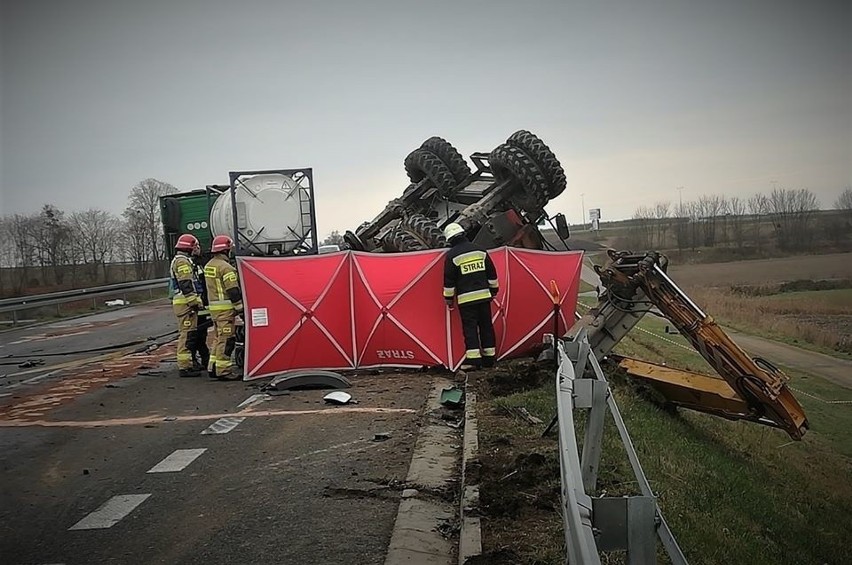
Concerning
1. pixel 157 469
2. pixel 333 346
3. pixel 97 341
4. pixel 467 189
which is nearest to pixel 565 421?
pixel 157 469

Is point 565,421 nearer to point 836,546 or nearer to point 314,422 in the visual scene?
point 836,546

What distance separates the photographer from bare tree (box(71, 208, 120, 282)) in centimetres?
1814

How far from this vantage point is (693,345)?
8.25 m

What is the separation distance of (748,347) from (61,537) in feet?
22.5

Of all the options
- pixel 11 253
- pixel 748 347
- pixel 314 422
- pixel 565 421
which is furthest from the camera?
pixel 11 253

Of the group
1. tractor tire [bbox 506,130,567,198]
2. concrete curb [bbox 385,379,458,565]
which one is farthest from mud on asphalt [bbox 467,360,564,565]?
tractor tire [bbox 506,130,567,198]

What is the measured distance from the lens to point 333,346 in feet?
33.5

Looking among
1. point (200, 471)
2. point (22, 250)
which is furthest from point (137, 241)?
point (200, 471)

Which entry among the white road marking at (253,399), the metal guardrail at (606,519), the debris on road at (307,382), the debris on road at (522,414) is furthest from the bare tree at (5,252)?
the metal guardrail at (606,519)

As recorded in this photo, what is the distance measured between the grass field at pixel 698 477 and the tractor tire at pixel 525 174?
3811mm

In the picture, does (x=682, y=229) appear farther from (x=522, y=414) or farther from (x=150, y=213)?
(x=150, y=213)

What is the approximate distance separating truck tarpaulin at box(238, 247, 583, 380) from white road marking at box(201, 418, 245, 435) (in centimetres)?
219

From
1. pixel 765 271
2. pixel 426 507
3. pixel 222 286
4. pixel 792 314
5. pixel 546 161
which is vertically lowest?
pixel 426 507

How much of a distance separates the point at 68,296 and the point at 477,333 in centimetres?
1510
